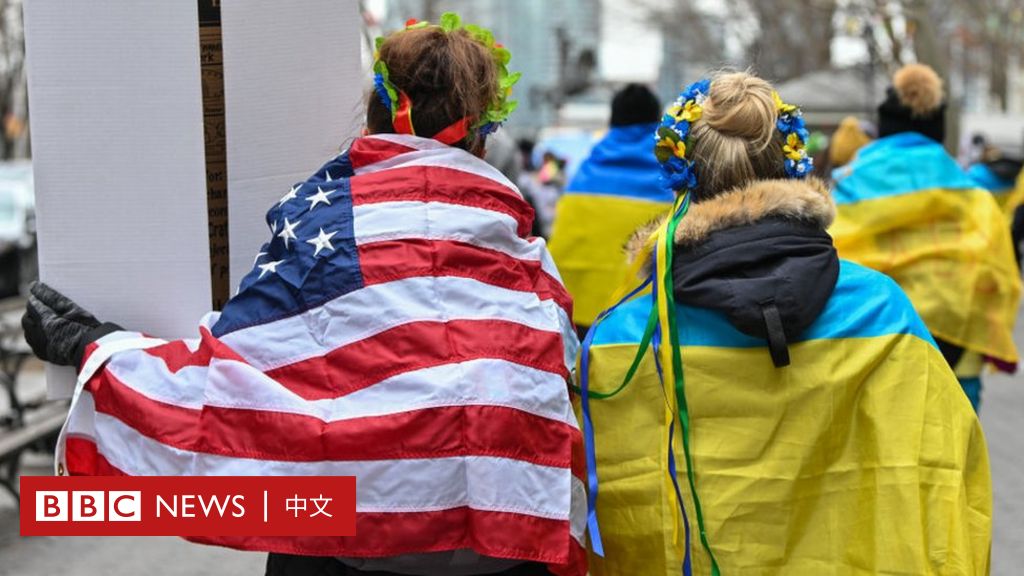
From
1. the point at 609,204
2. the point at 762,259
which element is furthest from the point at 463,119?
the point at 609,204

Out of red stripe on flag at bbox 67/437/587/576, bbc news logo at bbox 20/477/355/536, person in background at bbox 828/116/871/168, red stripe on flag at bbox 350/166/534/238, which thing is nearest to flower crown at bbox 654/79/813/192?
red stripe on flag at bbox 350/166/534/238

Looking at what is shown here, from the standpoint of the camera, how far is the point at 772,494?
127 inches

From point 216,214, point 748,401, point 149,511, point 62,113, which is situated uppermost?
point 62,113

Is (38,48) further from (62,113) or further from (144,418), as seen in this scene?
(144,418)

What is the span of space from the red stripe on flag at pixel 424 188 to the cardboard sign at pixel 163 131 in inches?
20.3

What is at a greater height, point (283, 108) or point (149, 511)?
point (283, 108)

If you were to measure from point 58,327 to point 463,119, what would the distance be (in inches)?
39.5

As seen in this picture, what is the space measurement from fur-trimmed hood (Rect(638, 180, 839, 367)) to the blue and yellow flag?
0.20ft

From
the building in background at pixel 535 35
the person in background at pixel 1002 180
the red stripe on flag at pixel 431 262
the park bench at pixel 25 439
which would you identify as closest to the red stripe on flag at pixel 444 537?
the red stripe on flag at pixel 431 262

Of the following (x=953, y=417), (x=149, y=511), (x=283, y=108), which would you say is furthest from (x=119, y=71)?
(x=953, y=417)

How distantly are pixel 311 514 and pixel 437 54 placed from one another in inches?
38.6

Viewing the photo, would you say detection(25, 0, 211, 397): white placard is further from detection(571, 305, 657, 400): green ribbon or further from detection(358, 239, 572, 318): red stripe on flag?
detection(571, 305, 657, 400): green ribbon

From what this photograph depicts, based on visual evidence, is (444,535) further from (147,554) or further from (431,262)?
(147,554)

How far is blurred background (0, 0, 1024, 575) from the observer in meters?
7.57
